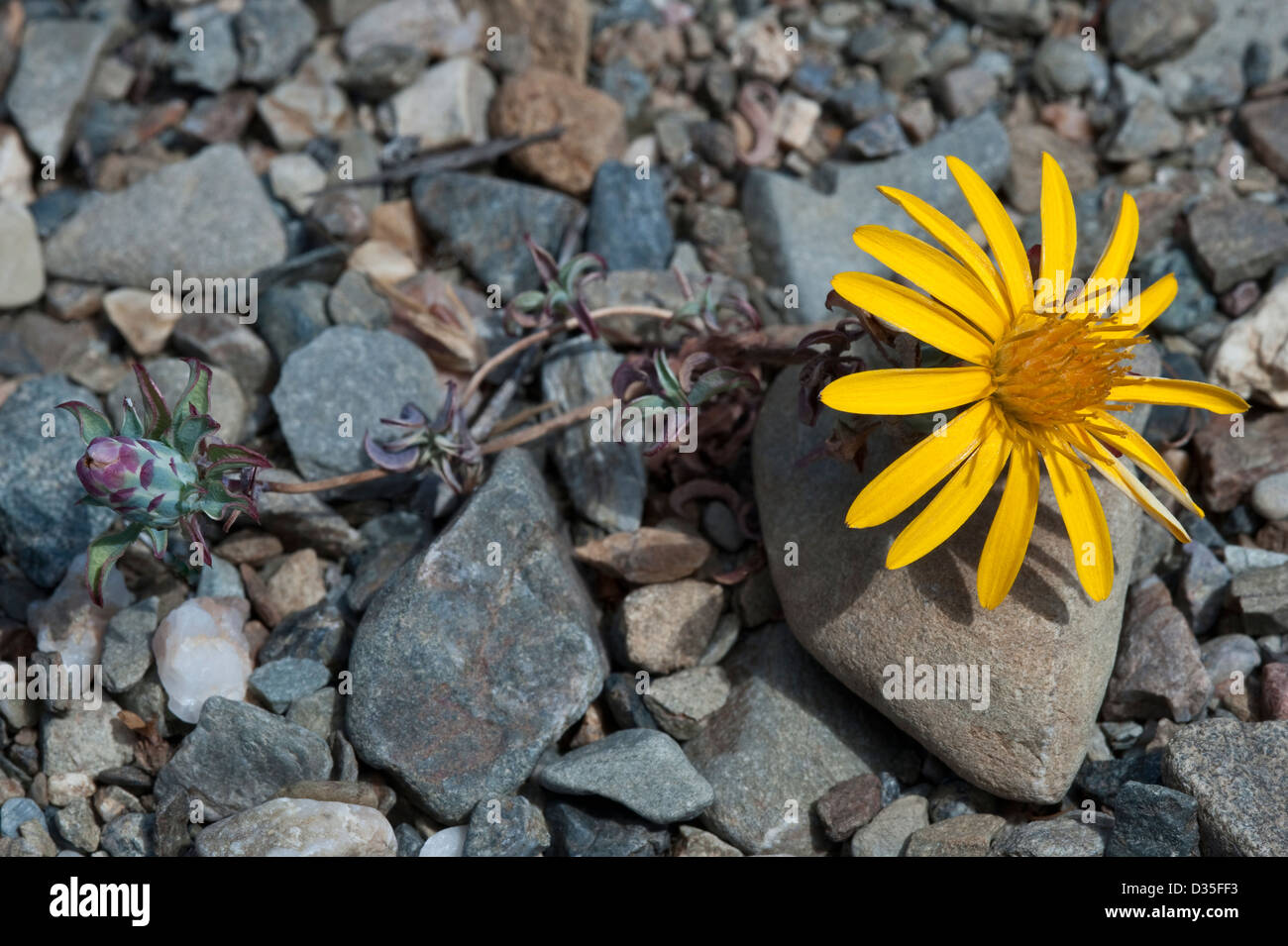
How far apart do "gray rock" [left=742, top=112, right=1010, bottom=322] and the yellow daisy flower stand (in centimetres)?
150

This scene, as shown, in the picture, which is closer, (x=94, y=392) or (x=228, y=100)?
(x=94, y=392)

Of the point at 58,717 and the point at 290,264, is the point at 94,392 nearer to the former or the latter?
the point at 290,264

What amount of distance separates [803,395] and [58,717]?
286 centimetres

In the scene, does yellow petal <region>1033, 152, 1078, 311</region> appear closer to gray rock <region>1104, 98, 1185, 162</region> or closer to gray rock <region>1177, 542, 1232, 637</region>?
gray rock <region>1177, 542, 1232, 637</region>

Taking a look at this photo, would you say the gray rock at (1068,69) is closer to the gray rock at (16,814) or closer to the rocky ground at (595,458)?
the rocky ground at (595,458)

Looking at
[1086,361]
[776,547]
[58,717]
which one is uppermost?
[1086,361]

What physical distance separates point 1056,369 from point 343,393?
2738mm

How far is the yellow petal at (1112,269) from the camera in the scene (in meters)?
3.55

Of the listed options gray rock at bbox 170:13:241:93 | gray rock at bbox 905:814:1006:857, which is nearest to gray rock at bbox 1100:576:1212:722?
gray rock at bbox 905:814:1006:857

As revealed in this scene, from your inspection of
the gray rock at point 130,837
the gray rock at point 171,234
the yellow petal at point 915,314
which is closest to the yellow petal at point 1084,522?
the yellow petal at point 915,314

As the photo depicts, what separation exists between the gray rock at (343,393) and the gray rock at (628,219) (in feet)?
3.41

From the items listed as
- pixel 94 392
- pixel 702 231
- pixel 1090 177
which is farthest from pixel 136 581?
pixel 1090 177

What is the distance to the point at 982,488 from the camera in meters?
3.24

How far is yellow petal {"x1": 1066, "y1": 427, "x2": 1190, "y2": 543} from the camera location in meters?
3.35
